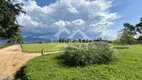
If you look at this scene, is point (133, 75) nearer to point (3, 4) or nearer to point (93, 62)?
point (93, 62)

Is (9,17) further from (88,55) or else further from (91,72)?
(91,72)

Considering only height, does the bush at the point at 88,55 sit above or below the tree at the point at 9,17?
below

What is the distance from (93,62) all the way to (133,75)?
1.89 meters

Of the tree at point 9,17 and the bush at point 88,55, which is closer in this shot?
the bush at point 88,55

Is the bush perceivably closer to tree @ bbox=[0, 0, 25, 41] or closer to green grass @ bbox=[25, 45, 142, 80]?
green grass @ bbox=[25, 45, 142, 80]

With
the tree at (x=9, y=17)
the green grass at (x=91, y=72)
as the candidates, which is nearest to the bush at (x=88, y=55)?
the green grass at (x=91, y=72)

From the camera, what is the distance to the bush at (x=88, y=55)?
787 centimetres

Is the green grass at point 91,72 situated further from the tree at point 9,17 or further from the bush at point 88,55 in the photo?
the tree at point 9,17

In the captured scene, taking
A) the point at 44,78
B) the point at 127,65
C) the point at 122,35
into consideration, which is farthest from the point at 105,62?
the point at 122,35

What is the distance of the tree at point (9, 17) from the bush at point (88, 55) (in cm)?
Answer: 710

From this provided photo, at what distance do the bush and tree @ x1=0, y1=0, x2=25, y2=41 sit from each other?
23.3 feet

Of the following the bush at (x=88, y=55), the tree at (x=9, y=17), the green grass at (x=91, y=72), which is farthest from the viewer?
the tree at (x=9, y=17)

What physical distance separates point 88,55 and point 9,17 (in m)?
8.48

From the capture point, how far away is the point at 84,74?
6.70 meters
